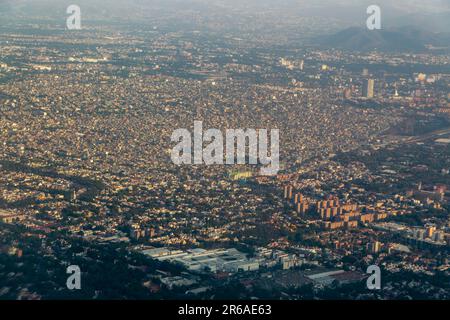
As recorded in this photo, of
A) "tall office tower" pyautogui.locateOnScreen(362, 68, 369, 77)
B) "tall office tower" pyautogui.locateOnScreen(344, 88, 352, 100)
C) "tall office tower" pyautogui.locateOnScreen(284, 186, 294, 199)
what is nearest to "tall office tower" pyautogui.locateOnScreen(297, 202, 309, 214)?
"tall office tower" pyautogui.locateOnScreen(284, 186, 294, 199)

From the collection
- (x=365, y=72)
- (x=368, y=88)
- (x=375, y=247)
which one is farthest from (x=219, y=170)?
(x=365, y=72)

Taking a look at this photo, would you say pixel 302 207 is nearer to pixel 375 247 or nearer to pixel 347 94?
pixel 375 247

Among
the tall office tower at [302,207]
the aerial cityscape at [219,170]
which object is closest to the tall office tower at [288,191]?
the aerial cityscape at [219,170]

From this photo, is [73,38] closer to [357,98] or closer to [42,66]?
[42,66]

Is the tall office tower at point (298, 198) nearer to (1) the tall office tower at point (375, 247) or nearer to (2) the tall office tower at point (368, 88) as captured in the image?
(1) the tall office tower at point (375, 247)

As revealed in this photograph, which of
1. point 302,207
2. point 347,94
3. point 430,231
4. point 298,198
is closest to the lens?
point 430,231

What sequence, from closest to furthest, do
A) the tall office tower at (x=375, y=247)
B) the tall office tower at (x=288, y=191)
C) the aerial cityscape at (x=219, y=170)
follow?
the aerial cityscape at (x=219, y=170) → the tall office tower at (x=375, y=247) → the tall office tower at (x=288, y=191)

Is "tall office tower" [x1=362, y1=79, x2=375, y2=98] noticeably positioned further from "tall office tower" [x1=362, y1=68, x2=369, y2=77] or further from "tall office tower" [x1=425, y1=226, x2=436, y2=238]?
"tall office tower" [x1=425, y1=226, x2=436, y2=238]
